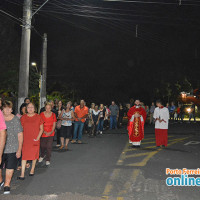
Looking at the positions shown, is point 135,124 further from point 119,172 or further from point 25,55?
point 25,55

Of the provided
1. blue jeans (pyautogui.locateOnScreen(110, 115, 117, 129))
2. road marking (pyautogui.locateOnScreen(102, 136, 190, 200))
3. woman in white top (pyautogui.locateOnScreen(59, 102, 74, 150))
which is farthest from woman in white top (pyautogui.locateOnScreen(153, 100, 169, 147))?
blue jeans (pyautogui.locateOnScreen(110, 115, 117, 129))

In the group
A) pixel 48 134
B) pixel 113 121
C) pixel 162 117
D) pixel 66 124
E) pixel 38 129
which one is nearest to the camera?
pixel 38 129

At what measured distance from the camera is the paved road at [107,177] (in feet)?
17.7

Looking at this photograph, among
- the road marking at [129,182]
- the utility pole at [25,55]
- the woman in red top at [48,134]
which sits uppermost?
the utility pole at [25,55]

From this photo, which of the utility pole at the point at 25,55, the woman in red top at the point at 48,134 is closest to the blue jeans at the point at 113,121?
the utility pole at the point at 25,55

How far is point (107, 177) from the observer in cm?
666

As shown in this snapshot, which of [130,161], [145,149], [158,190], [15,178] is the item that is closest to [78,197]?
[158,190]

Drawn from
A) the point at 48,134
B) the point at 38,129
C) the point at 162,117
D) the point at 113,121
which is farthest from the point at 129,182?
the point at 113,121

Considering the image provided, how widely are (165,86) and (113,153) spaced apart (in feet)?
159

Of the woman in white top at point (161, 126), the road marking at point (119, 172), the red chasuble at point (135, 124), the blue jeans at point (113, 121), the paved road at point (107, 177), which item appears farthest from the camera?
the blue jeans at point (113, 121)

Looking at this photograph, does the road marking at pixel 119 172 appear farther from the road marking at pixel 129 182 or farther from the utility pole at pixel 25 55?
the utility pole at pixel 25 55

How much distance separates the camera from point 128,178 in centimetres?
658

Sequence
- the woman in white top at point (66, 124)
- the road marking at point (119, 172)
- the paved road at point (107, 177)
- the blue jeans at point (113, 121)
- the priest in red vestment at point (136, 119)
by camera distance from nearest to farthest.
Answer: the paved road at point (107, 177) → the road marking at point (119, 172) → the woman in white top at point (66, 124) → the priest in red vestment at point (136, 119) → the blue jeans at point (113, 121)

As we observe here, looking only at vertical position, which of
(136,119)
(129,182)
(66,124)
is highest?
(136,119)
